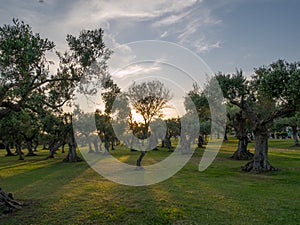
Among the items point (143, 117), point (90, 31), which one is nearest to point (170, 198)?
point (90, 31)

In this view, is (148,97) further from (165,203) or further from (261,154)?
(165,203)

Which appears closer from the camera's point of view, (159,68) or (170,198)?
(170,198)

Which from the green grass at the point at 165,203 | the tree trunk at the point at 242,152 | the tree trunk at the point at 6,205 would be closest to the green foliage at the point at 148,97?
the green grass at the point at 165,203

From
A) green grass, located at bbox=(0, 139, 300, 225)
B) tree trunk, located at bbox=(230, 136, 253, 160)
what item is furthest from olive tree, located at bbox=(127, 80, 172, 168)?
tree trunk, located at bbox=(230, 136, 253, 160)

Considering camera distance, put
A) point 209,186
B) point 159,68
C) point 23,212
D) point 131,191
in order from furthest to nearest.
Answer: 1. point 159,68
2. point 209,186
3. point 131,191
4. point 23,212

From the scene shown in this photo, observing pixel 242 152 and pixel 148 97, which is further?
pixel 242 152

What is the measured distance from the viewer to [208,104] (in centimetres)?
3416

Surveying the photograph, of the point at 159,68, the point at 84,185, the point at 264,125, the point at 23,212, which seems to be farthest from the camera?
the point at 264,125

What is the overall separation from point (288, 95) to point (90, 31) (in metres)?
17.7

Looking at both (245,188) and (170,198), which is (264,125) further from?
(170,198)

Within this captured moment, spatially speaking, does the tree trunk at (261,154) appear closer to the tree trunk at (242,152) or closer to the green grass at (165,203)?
the green grass at (165,203)

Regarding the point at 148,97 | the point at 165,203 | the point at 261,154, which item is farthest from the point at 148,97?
the point at 165,203

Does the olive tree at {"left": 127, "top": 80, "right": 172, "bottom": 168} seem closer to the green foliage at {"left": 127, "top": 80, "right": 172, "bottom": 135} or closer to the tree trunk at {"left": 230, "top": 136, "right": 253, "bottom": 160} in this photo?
the green foliage at {"left": 127, "top": 80, "right": 172, "bottom": 135}

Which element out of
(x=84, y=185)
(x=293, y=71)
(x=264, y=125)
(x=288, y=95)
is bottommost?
(x=84, y=185)
